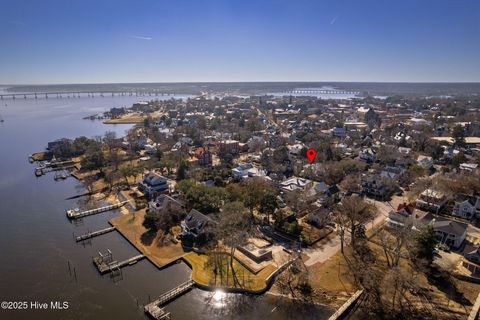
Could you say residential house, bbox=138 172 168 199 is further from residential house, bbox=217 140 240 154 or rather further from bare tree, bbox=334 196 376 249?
bare tree, bbox=334 196 376 249

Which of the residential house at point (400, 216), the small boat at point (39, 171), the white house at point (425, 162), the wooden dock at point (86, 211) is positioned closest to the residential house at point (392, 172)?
the white house at point (425, 162)

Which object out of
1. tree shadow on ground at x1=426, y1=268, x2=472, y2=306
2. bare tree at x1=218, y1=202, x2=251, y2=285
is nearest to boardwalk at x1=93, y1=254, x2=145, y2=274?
bare tree at x1=218, y1=202, x2=251, y2=285

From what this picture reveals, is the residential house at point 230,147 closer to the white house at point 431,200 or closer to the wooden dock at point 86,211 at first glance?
the wooden dock at point 86,211

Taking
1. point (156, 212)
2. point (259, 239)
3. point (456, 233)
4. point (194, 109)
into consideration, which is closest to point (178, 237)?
point (156, 212)

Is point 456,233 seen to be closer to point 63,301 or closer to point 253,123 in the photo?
point 63,301

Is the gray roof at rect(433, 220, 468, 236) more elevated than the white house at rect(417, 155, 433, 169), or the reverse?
the white house at rect(417, 155, 433, 169)

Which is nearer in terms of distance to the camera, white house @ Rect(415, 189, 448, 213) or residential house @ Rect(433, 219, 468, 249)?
residential house @ Rect(433, 219, 468, 249)
